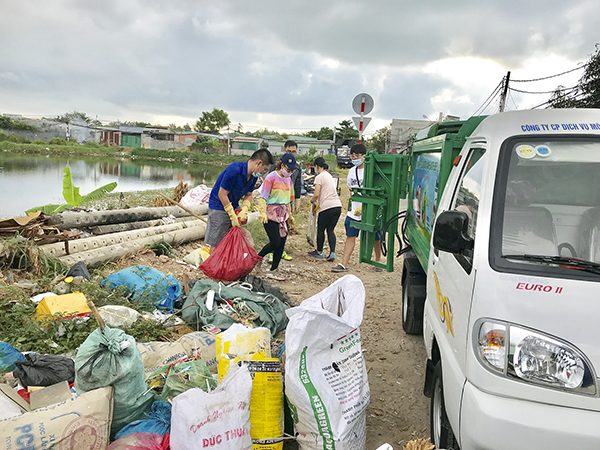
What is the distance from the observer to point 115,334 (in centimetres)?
261

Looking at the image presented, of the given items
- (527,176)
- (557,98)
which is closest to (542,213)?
(527,176)

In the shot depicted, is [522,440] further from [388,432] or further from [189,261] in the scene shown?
[189,261]

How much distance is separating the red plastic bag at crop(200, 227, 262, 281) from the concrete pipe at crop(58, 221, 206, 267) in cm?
164

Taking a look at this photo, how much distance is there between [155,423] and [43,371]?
82cm

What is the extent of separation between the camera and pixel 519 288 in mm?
1954

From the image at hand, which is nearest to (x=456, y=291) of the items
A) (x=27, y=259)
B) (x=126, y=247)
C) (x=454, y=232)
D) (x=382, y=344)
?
(x=454, y=232)

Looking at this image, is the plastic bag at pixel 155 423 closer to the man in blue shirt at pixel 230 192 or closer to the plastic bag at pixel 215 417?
the plastic bag at pixel 215 417

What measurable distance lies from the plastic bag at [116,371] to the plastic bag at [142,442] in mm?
200

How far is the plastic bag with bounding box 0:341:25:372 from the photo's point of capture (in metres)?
3.09

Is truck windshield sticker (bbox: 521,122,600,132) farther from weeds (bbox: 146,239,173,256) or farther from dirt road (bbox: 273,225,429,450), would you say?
weeds (bbox: 146,239,173,256)

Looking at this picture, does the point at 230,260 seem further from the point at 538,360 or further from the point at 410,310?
the point at 538,360

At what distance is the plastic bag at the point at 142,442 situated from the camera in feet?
7.71

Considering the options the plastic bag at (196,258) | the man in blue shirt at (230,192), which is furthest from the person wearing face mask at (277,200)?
the plastic bag at (196,258)

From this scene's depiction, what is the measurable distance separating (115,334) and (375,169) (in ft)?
14.2
